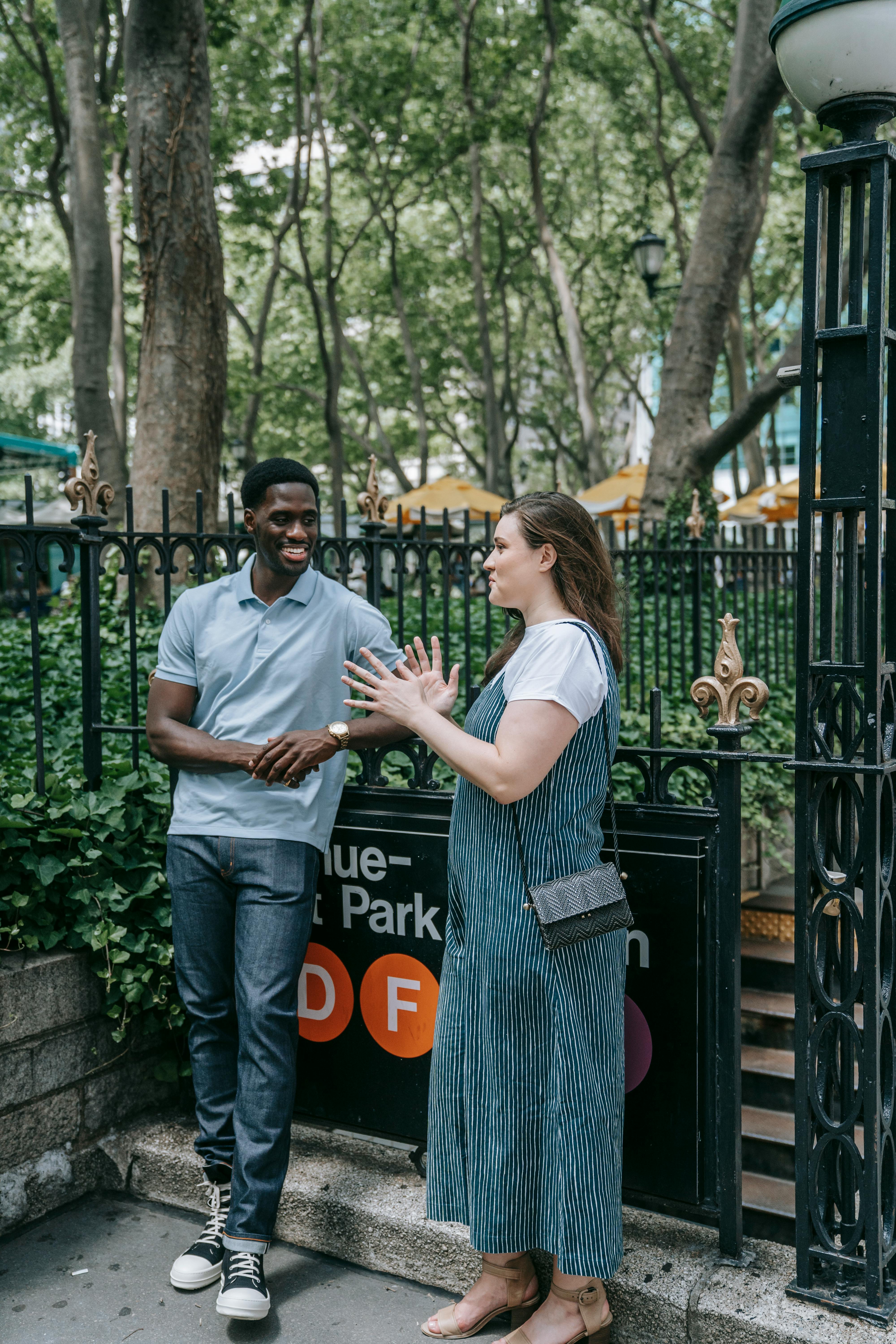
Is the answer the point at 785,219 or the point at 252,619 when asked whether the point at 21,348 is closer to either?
the point at 785,219

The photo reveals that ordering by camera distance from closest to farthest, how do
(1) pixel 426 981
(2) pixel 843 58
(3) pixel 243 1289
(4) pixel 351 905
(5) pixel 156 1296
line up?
(2) pixel 843 58 < (3) pixel 243 1289 < (5) pixel 156 1296 < (1) pixel 426 981 < (4) pixel 351 905

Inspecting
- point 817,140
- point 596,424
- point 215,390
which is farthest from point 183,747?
point 596,424

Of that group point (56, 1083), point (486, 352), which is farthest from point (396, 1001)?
point (486, 352)

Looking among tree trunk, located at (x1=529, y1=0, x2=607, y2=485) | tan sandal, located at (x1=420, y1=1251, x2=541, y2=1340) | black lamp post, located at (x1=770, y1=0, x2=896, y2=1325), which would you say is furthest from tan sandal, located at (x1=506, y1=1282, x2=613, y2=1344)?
tree trunk, located at (x1=529, y1=0, x2=607, y2=485)

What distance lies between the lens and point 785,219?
74.5 feet

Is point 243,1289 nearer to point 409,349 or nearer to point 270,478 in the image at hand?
point 270,478

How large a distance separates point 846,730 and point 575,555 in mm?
753

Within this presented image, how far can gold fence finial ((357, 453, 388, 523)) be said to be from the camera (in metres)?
4.75

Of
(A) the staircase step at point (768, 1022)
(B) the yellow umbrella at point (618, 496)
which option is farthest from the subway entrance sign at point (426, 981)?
(B) the yellow umbrella at point (618, 496)

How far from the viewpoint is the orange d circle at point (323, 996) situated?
357 cm

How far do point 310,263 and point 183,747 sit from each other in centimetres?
2317

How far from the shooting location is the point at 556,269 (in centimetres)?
1797

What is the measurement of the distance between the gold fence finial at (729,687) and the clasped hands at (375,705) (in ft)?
1.98

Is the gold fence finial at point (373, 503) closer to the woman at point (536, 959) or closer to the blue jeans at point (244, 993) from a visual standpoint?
the blue jeans at point (244, 993)
